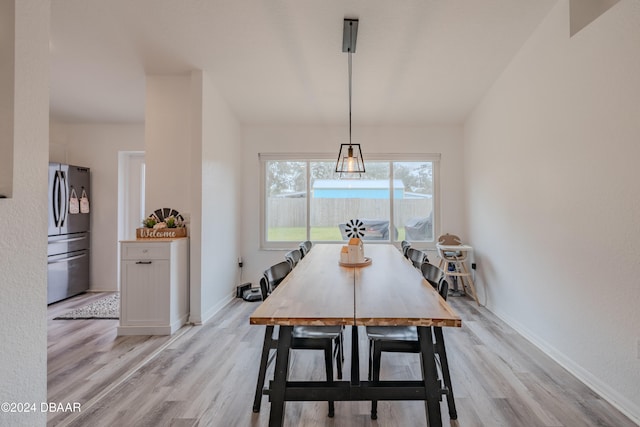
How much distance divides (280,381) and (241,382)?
0.89m

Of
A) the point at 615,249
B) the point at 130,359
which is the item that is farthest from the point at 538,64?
the point at 130,359

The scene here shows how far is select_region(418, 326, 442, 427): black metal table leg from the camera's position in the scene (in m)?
1.36

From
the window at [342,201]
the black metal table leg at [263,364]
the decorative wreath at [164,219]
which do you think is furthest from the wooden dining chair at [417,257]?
the decorative wreath at [164,219]

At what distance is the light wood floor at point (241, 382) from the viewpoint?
175 cm

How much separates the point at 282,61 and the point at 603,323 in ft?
11.4

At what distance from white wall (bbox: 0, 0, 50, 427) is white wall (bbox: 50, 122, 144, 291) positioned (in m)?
3.94

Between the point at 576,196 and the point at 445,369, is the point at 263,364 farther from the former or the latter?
the point at 576,196

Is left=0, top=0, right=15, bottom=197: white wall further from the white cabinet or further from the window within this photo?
the window

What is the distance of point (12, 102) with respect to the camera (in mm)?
1109

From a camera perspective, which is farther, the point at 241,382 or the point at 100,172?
the point at 100,172

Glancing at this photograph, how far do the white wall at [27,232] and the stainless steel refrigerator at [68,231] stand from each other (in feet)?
11.5

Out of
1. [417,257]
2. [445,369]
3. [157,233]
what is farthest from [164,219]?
[445,369]

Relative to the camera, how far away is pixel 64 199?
409cm

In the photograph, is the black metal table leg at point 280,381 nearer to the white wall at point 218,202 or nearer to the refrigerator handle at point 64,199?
the white wall at point 218,202
